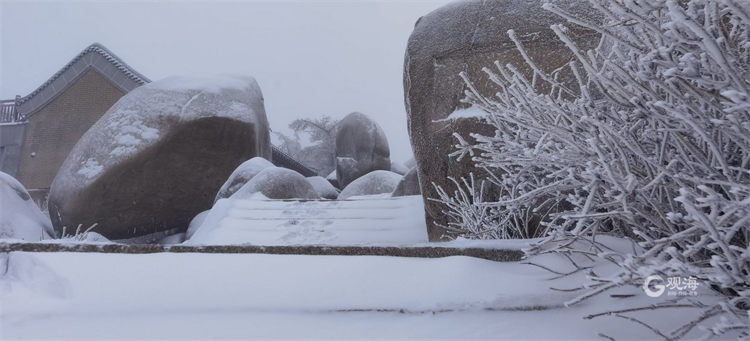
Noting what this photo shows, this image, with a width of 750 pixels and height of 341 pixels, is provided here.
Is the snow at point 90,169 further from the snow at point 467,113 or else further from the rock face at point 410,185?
the snow at point 467,113

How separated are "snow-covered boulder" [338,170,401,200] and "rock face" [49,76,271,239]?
8.34ft

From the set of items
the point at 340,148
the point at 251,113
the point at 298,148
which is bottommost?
the point at 298,148

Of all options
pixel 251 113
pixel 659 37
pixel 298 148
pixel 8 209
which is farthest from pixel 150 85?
pixel 298 148

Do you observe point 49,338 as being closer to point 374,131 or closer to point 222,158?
point 222,158

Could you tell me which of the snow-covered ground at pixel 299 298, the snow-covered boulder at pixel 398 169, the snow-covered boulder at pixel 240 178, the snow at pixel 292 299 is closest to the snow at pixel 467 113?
the snow-covered ground at pixel 299 298

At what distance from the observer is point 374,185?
10.2 metres

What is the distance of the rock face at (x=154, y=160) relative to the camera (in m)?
7.84

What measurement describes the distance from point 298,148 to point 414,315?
976 inches

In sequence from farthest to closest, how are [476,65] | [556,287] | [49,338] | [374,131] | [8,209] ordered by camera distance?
[374,131] → [8,209] → [476,65] → [556,287] → [49,338]

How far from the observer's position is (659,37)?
94 centimetres

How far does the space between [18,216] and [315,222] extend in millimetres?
3893

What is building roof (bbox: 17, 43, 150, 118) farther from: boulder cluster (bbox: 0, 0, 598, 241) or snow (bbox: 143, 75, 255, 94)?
boulder cluster (bbox: 0, 0, 598, 241)

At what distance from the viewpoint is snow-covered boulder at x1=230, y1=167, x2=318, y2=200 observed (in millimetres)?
6004

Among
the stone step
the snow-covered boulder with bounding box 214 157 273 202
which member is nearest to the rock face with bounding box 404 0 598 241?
the stone step
